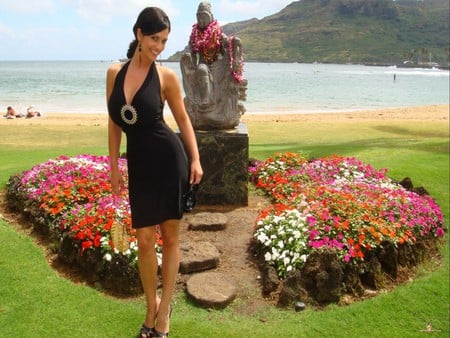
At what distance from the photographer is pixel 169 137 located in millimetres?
3391

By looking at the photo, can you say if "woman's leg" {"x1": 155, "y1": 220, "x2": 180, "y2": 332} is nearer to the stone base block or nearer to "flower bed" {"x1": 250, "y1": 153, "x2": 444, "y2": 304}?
"flower bed" {"x1": 250, "y1": 153, "x2": 444, "y2": 304}

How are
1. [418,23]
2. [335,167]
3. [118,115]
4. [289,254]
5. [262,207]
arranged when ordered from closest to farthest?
[118,115]
[289,254]
[262,207]
[335,167]
[418,23]

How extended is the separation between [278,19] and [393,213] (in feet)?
671

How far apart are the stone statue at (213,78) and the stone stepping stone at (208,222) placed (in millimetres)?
1715

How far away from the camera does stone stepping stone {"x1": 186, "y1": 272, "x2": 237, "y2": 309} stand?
4734mm

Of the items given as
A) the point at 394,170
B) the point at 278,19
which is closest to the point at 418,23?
the point at 278,19

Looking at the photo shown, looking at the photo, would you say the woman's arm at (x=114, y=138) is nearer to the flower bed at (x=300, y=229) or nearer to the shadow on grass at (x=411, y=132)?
the flower bed at (x=300, y=229)

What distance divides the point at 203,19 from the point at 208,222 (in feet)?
10.9

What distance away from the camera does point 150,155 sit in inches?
132

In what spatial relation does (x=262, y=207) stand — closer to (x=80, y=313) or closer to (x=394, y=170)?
(x=394, y=170)

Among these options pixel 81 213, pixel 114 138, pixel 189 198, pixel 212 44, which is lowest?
pixel 81 213

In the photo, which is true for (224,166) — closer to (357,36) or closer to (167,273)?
(167,273)

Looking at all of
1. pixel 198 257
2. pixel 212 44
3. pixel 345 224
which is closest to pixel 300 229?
pixel 345 224

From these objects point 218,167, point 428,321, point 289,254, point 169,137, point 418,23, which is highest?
point 418,23
